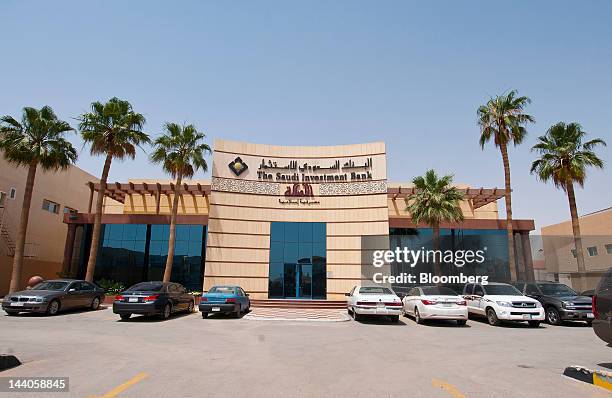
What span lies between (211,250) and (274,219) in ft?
16.2

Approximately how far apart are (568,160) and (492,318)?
15040mm

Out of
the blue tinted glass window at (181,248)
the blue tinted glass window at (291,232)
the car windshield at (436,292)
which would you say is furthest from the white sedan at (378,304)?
the blue tinted glass window at (181,248)

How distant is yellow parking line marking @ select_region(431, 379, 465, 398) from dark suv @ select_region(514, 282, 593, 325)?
42.4 ft

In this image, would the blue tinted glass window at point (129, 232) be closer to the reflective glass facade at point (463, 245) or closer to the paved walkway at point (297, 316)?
the paved walkway at point (297, 316)

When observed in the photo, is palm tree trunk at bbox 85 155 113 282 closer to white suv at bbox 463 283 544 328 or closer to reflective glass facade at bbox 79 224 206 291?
reflective glass facade at bbox 79 224 206 291

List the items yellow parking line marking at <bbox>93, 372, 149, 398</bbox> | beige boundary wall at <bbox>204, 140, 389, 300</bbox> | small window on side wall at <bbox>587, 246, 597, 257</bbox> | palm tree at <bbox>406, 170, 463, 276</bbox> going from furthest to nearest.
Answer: small window on side wall at <bbox>587, 246, 597, 257</bbox>, beige boundary wall at <bbox>204, 140, 389, 300</bbox>, palm tree at <bbox>406, 170, 463, 276</bbox>, yellow parking line marking at <bbox>93, 372, 149, 398</bbox>

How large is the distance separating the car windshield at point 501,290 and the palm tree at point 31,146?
85.0 feet

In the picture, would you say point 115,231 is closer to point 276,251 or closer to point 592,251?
point 276,251

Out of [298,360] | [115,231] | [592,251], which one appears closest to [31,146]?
[115,231]

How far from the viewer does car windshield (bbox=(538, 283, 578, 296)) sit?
55.9ft

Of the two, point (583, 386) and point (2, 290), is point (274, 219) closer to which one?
point (2, 290)

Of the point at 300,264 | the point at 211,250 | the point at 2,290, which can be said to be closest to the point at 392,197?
the point at 300,264

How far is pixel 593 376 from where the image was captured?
6094 millimetres

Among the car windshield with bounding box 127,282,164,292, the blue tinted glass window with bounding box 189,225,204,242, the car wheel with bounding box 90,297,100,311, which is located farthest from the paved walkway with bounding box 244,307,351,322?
Answer: the blue tinted glass window with bounding box 189,225,204,242
